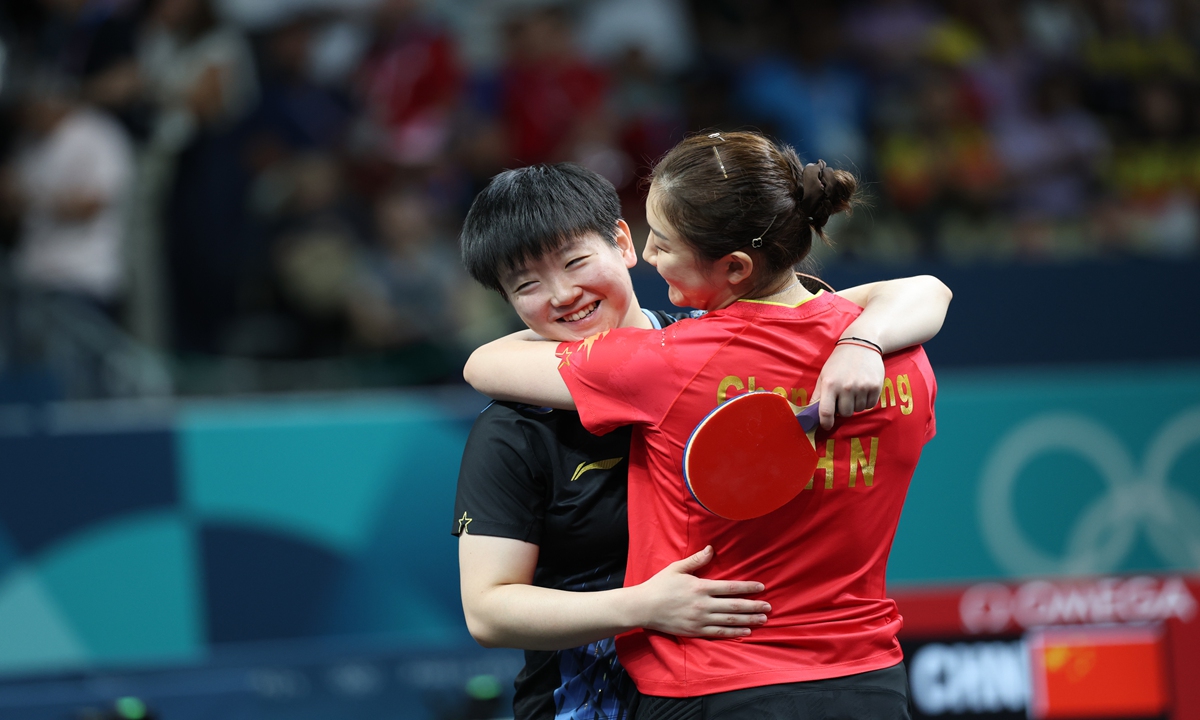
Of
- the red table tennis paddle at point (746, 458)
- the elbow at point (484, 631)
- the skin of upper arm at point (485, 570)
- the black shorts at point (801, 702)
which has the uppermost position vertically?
the red table tennis paddle at point (746, 458)

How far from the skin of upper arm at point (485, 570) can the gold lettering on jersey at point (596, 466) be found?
0.14 m

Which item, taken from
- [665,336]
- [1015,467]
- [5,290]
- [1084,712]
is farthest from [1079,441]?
[5,290]

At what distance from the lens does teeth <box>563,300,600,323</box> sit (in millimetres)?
1962

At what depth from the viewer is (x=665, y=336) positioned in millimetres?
1785

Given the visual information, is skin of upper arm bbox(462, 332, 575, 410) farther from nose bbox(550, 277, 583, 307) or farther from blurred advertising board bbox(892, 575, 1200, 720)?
blurred advertising board bbox(892, 575, 1200, 720)

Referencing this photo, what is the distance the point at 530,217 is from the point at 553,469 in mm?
404

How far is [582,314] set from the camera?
196cm

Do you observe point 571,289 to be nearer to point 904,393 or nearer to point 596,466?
point 596,466

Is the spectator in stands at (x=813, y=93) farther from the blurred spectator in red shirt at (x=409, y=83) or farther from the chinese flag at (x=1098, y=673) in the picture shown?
the chinese flag at (x=1098, y=673)

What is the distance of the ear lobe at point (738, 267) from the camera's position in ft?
5.86

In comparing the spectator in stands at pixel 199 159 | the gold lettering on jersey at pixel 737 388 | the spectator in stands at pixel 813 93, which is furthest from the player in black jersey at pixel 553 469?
the spectator in stands at pixel 813 93

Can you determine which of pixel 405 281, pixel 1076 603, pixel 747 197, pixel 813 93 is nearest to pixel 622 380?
pixel 747 197

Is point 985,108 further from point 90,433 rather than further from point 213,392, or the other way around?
point 90,433

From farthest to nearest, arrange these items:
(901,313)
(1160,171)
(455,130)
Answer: (1160,171)
(455,130)
(901,313)
